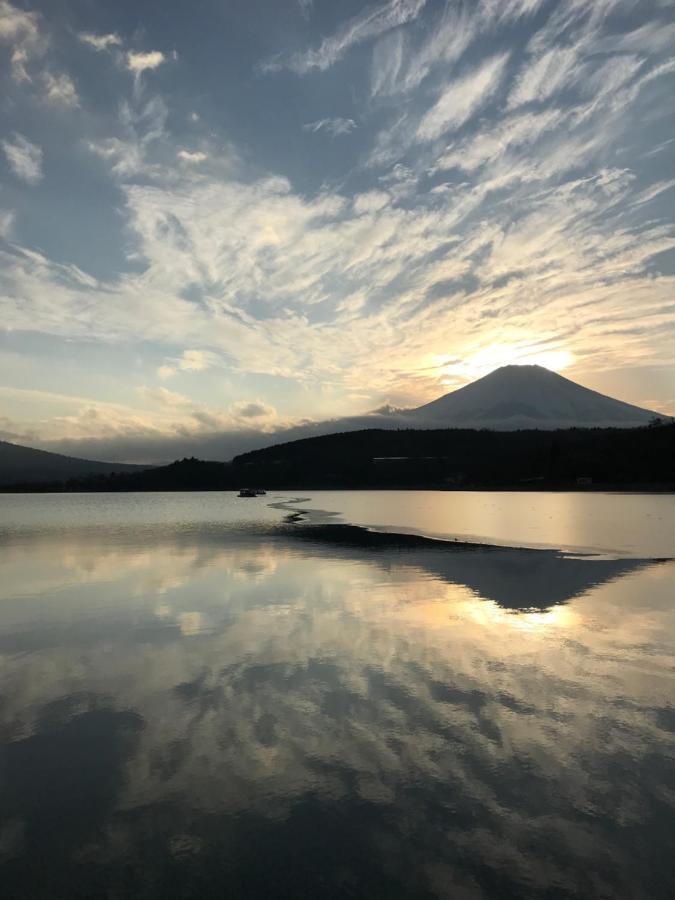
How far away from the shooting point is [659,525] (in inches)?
2301

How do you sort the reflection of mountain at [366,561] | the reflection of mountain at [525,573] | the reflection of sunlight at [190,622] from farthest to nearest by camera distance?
the reflection of mountain at [366,561], the reflection of mountain at [525,573], the reflection of sunlight at [190,622]

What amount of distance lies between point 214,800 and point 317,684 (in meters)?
5.02

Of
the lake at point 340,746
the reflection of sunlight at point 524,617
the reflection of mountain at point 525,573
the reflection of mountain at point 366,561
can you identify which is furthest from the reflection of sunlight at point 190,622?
the reflection of mountain at point 525,573

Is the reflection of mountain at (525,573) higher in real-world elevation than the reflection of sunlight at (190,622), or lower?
higher

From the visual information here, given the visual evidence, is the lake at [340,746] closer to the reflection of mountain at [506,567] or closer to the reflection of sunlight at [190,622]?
the reflection of sunlight at [190,622]

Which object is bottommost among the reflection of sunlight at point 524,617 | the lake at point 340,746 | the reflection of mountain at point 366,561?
the lake at point 340,746

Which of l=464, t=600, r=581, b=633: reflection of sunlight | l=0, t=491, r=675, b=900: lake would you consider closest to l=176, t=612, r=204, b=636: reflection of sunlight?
l=0, t=491, r=675, b=900: lake

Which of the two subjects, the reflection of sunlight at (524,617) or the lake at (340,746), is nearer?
A: the lake at (340,746)

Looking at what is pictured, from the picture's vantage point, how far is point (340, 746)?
33.5ft

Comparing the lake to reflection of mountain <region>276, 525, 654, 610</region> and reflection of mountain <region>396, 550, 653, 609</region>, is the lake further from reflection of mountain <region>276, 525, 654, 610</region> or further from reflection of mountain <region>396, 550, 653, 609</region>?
reflection of mountain <region>276, 525, 654, 610</region>

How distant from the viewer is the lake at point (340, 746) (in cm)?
709

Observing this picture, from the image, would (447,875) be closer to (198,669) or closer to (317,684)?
(317,684)

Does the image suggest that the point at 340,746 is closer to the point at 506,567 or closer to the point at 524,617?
the point at 524,617

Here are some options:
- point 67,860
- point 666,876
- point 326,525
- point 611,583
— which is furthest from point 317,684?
point 326,525
